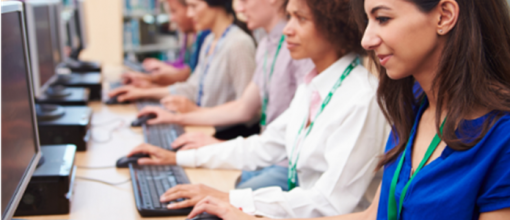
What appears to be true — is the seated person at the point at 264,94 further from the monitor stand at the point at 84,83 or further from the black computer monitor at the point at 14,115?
the black computer monitor at the point at 14,115

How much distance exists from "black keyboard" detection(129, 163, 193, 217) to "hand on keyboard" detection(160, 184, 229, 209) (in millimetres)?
13

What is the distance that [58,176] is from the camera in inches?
42.8

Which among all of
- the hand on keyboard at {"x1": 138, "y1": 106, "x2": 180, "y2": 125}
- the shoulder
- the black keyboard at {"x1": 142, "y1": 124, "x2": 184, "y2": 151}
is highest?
the shoulder

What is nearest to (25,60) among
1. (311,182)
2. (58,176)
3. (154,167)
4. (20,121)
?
(20,121)

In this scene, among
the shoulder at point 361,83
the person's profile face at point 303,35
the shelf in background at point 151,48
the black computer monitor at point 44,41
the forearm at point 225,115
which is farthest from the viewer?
the shelf in background at point 151,48

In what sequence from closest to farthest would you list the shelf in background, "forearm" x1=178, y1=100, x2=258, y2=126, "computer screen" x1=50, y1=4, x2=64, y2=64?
"forearm" x1=178, y1=100, x2=258, y2=126 < "computer screen" x1=50, y1=4, x2=64, y2=64 < the shelf in background

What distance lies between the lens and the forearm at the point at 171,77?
3162 mm

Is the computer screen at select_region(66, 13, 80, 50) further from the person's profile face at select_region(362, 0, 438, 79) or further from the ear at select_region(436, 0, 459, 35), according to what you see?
the ear at select_region(436, 0, 459, 35)

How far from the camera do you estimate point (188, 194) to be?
1167mm

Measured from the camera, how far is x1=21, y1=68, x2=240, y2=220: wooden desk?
1.13m

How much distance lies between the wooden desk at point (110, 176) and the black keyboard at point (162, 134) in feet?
0.14

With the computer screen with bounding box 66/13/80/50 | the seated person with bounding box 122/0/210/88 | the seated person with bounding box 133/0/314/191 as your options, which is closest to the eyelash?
the seated person with bounding box 133/0/314/191

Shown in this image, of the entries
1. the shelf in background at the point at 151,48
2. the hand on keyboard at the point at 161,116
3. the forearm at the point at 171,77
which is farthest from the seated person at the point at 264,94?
the shelf in background at the point at 151,48

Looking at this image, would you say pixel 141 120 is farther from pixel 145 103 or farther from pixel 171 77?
pixel 171 77
